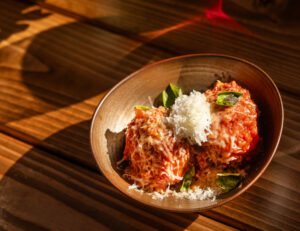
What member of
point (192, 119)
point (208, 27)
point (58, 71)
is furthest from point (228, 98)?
point (58, 71)

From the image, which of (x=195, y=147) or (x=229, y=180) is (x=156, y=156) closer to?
(x=195, y=147)

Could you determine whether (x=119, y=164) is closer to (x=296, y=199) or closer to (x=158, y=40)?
(x=296, y=199)

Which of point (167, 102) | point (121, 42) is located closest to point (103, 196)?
point (167, 102)

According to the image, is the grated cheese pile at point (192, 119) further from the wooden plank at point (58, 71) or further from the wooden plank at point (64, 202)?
the wooden plank at point (58, 71)

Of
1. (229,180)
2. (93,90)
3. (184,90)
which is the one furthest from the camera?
(93,90)

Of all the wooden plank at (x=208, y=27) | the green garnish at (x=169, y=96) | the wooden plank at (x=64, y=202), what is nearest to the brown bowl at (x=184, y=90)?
the green garnish at (x=169, y=96)

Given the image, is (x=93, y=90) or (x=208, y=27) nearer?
(x=93, y=90)
